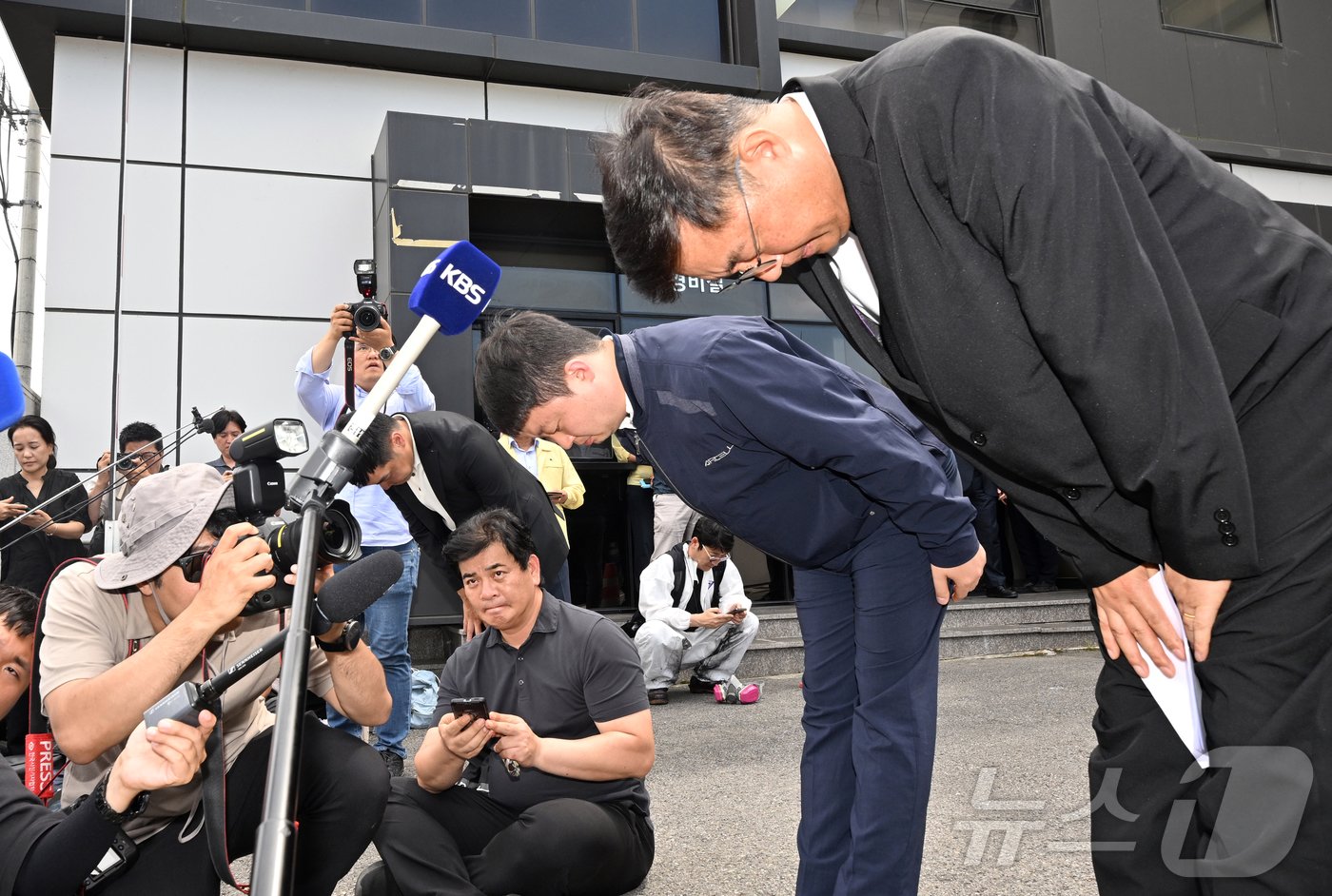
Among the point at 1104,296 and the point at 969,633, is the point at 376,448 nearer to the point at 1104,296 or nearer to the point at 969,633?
the point at 1104,296

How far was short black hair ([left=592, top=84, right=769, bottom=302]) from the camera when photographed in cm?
134

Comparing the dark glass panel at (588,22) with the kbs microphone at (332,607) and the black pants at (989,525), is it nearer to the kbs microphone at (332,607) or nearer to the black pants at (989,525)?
the black pants at (989,525)

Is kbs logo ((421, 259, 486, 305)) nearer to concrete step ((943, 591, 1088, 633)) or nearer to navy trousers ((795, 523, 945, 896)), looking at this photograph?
navy trousers ((795, 523, 945, 896))

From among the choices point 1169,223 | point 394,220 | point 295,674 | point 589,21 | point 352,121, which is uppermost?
point 589,21

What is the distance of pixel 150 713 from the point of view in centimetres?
134

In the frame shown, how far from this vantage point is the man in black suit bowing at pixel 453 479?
3.82m

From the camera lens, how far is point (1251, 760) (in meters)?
1.21

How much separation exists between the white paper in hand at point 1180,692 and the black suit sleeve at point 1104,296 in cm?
9

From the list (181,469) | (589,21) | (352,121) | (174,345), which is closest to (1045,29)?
(589,21)

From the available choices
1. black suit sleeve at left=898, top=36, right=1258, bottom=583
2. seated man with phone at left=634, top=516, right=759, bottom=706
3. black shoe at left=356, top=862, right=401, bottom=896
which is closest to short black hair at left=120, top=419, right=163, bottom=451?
seated man with phone at left=634, top=516, right=759, bottom=706

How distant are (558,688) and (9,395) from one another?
1592 millimetres

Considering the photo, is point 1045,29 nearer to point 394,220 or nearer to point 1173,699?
point 394,220

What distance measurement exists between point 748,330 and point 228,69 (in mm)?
6841

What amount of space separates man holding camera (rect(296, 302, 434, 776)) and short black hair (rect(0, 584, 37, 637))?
4.71 feet
